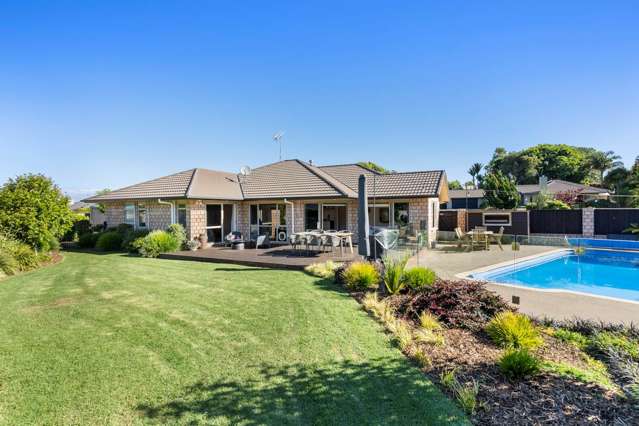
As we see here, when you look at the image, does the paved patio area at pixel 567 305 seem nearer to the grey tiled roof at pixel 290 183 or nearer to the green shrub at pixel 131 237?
the grey tiled roof at pixel 290 183

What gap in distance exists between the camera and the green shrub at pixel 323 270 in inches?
410

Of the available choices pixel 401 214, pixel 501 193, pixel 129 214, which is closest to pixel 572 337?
pixel 401 214

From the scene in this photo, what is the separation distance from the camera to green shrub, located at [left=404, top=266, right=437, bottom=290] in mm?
8156

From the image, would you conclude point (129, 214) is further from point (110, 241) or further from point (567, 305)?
point (567, 305)

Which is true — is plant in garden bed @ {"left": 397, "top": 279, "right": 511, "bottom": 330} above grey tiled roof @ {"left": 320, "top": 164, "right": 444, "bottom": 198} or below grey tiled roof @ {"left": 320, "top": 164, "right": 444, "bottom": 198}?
below

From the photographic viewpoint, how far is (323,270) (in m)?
10.7

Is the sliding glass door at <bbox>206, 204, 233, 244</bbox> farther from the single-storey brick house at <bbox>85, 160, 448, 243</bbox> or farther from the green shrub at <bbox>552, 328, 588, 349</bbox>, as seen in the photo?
the green shrub at <bbox>552, 328, 588, 349</bbox>

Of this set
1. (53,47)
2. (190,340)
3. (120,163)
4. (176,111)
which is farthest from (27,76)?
(190,340)

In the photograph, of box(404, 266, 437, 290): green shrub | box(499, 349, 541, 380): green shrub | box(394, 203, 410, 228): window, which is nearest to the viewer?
box(499, 349, 541, 380): green shrub

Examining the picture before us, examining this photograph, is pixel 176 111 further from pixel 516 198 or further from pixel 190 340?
pixel 516 198

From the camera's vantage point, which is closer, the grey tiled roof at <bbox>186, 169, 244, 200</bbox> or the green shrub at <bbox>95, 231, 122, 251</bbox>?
the grey tiled roof at <bbox>186, 169, 244, 200</bbox>

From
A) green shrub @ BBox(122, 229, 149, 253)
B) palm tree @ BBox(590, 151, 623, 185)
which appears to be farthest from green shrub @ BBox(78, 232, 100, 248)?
palm tree @ BBox(590, 151, 623, 185)

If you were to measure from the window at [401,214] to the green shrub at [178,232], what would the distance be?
39.8ft

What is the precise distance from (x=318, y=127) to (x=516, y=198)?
67.4 ft
